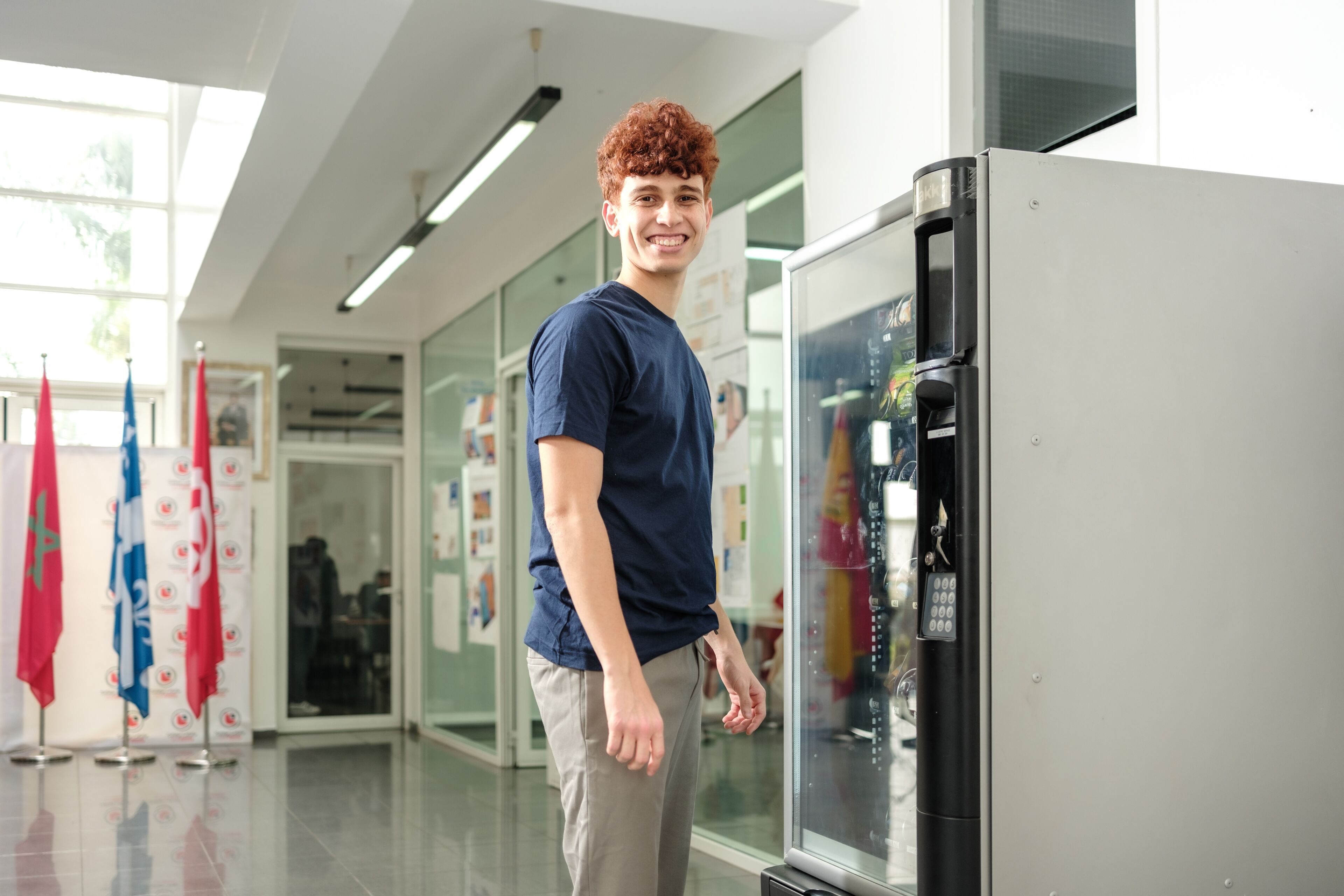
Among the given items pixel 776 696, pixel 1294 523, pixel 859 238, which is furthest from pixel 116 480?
pixel 1294 523

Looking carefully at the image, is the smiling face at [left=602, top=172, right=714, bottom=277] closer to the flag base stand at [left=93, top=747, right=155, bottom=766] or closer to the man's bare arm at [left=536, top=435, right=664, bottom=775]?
the man's bare arm at [left=536, top=435, right=664, bottom=775]

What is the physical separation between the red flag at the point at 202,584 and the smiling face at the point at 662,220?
6138mm

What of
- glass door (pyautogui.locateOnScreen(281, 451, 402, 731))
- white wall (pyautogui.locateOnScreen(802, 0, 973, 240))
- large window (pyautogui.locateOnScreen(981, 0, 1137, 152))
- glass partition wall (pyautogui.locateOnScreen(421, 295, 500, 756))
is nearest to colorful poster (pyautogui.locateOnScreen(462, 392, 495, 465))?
glass partition wall (pyautogui.locateOnScreen(421, 295, 500, 756))

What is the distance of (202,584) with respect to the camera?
274 inches

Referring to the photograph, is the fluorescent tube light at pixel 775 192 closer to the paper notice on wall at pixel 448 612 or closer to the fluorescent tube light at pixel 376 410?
the paper notice on wall at pixel 448 612

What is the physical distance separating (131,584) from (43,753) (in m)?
1.09

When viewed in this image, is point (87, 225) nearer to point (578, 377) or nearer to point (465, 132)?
point (465, 132)

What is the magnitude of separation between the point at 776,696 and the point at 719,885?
64 centimetres

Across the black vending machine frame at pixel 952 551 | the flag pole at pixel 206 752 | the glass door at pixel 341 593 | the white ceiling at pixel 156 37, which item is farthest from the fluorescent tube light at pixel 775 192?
the glass door at pixel 341 593

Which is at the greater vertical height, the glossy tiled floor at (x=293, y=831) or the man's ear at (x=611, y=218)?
the man's ear at (x=611, y=218)

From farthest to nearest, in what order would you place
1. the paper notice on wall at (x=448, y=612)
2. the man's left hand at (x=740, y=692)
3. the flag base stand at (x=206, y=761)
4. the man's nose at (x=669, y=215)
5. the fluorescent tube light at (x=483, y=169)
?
the paper notice on wall at (x=448, y=612), the flag base stand at (x=206, y=761), the fluorescent tube light at (x=483, y=169), the man's left hand at (x=740, y=692), the man's nose at (x=669, y=215)

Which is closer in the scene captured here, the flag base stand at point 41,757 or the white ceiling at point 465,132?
the white ceiling at point 465,132

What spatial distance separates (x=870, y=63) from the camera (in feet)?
10.8

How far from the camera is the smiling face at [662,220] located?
1.43 metres
